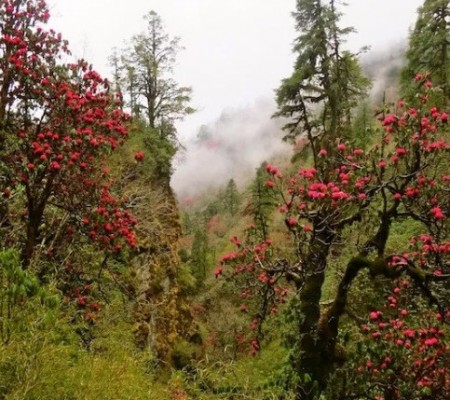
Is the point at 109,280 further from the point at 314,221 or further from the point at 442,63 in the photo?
the point at 442,63

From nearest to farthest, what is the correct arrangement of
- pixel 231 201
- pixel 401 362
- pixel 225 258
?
pixel 401 362
pixel 225 258
pixel 231 201

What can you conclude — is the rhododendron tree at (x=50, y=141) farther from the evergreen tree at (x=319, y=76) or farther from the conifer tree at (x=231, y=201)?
the conifer tree at (x=231, y=201)

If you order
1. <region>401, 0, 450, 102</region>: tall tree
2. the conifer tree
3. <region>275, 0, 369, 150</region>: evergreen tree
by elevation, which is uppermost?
the conifer tree

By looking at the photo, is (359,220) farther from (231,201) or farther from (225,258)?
(231,201)

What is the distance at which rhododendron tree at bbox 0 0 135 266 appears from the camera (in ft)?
26.5

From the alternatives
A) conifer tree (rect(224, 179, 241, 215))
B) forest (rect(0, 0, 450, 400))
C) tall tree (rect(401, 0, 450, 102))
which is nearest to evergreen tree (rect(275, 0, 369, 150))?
tall tree (rect(401, 0, 450, 102))

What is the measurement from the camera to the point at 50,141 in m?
8.33

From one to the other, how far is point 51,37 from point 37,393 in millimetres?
7075

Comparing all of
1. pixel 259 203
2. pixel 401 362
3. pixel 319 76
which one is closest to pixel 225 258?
pixel 401 362

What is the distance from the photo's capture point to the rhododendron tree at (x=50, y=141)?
8.08m

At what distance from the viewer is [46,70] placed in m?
8.70

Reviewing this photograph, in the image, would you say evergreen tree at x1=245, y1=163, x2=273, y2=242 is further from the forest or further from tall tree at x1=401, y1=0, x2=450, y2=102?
the forest

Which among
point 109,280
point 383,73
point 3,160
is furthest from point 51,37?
point 383,73

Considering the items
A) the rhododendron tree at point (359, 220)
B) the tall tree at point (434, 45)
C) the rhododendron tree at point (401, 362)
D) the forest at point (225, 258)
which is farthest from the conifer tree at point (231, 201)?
the rhododendron tree at point (359, 220)
